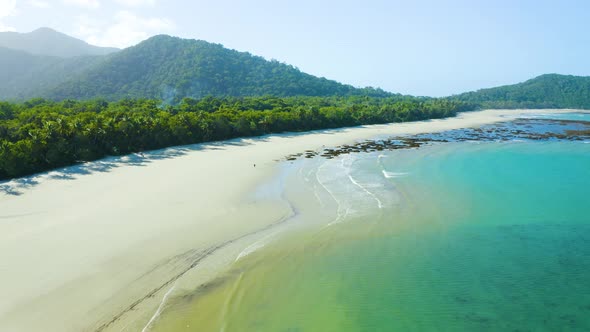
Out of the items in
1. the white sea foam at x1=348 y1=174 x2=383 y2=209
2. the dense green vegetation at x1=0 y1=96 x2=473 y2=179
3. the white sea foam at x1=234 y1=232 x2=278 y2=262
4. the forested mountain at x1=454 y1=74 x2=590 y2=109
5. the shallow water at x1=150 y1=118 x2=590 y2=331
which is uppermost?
the forested mountain at x1=454 y1=74 x2=590 y2=109

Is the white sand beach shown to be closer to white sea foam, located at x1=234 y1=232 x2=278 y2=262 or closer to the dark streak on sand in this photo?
the dark streak on sand

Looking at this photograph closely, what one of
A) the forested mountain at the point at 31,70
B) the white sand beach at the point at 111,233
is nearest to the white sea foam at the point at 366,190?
the white sand beach at the point at 111,233

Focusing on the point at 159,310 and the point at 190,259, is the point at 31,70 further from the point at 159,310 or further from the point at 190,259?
the point at 159,310

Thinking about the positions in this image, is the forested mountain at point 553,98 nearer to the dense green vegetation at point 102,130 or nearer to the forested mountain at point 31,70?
the dense green vegetation at point 102,130

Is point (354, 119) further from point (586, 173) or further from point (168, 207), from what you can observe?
point (168, 207)

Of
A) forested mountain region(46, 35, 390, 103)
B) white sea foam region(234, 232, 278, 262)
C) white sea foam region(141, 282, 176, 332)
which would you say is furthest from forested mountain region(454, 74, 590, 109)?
white sea foam region(141, 282, 176, 332)

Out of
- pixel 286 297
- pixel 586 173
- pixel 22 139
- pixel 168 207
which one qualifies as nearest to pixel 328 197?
pixel 168 207

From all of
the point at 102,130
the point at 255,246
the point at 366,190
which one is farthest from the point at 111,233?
the point at 102,130
